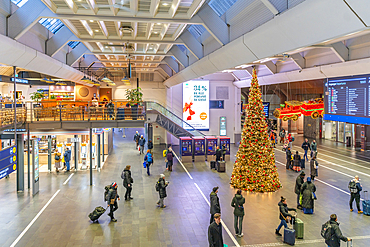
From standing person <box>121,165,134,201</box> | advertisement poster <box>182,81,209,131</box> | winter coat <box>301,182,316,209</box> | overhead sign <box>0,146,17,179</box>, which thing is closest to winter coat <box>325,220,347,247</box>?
winter coat <box>301,182,316,209</box>

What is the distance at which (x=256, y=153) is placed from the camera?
12.8m

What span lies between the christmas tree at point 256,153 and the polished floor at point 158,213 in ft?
2.07

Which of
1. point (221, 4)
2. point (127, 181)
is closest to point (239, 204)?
point (127, 181)

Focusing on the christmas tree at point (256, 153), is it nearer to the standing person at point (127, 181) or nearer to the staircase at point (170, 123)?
the standing person at point (127, 181)

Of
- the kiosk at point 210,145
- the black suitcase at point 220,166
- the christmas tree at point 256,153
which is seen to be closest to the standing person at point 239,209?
the christmas tree at point 256,153

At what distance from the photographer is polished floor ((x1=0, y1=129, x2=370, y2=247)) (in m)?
8.39

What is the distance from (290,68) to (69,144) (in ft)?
48.9

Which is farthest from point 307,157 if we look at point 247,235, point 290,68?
point 247,235

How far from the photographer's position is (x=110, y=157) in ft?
74.1

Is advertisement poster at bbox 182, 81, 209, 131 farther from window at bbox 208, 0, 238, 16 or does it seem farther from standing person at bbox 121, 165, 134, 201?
standing person at bbox 121, 165, 134, 201

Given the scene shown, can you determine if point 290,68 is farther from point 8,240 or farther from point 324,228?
point 8,240

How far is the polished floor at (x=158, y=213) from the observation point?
8391 millimetres

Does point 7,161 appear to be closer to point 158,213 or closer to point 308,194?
point 158,213

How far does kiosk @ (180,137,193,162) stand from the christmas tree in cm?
782
